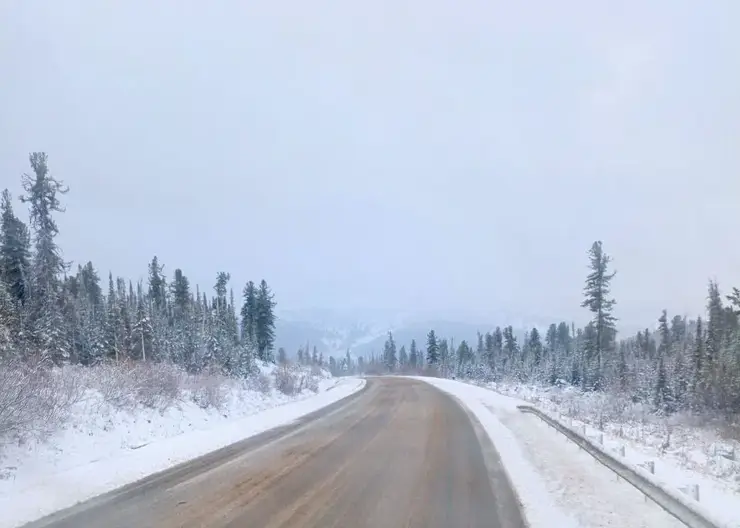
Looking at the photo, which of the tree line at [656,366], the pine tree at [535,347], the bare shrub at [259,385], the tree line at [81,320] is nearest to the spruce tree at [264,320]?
the tree line at [81,320]

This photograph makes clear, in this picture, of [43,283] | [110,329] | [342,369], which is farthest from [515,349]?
[43,283]

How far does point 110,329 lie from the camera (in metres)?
57.3

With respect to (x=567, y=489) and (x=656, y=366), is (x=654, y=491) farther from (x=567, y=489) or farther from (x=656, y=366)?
(x=656, y=366)

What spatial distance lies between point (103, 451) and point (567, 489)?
9240 mm

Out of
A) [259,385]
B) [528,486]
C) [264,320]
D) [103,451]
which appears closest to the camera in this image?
Answer: [528,486]

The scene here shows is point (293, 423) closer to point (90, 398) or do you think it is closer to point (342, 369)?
point (90, 398)

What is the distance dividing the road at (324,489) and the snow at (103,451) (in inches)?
20.9

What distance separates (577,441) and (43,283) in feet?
137

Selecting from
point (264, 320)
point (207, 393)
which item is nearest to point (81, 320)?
point (264, 320)

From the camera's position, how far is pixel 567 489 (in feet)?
29.7

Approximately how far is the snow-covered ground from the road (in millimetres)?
348

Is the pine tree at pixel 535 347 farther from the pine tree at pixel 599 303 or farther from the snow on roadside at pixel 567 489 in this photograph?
the snow on roadside at pixel 567 489

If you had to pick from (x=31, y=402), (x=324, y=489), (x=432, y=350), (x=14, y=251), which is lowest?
(x=432, y=350)

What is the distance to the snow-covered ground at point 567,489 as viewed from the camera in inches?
286
